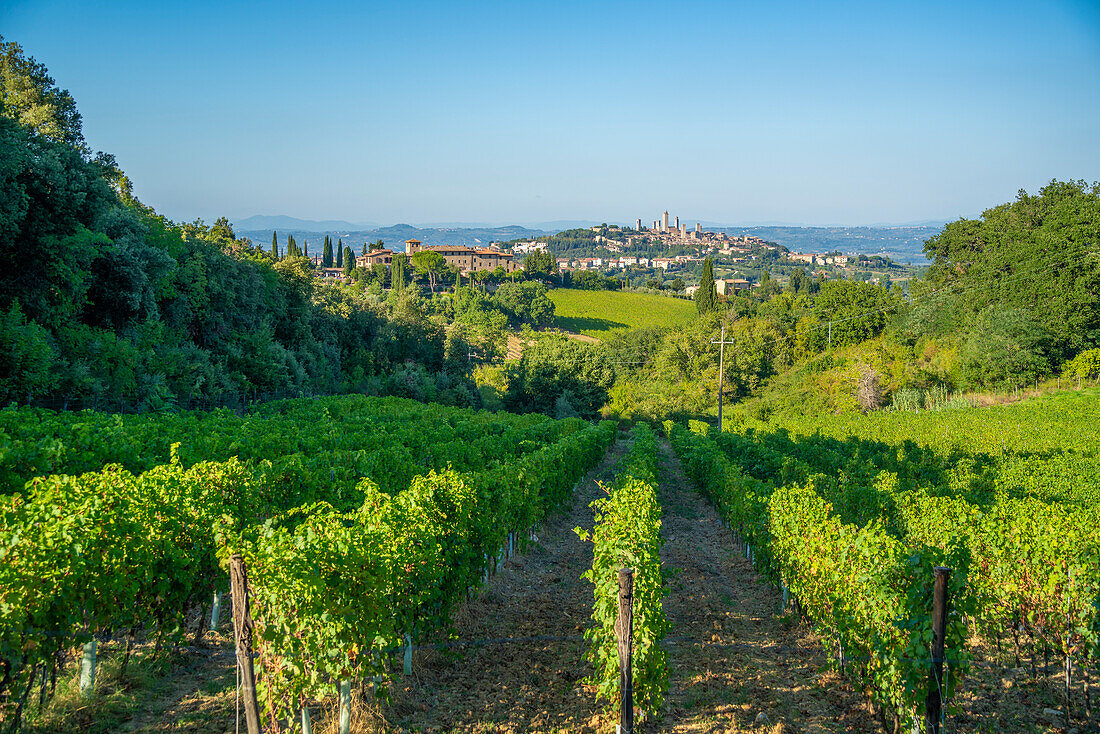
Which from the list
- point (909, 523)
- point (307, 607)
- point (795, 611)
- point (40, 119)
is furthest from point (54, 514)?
point (40, 119)

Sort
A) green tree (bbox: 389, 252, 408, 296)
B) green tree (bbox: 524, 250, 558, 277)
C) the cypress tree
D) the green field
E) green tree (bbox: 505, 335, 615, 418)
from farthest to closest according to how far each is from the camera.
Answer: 1. green tree (bbox: 524, 250, 558, 277)
2. green tree (bbox: 389, 252, 408, 296)
3. the green field
4. the cypress tree
5. green tree (bbox: 505, 335, 615, 418)

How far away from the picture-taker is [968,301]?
5791 cm

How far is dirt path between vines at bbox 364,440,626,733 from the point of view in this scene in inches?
278

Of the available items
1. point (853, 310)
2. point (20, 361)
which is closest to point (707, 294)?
point (853, 310)

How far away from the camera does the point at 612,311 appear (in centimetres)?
10731

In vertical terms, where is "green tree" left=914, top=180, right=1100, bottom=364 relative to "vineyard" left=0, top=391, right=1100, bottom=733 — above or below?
above

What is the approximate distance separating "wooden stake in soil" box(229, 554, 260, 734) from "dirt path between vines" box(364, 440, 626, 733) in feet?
5.02

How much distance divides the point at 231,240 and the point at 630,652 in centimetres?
4833

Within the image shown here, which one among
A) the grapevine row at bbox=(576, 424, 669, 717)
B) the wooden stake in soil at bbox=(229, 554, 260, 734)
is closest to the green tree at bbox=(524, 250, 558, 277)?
the grapevine row at bbox=(576, 424, 669, 717)

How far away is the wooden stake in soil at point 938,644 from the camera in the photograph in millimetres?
6141

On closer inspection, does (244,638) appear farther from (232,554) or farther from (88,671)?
(88,671)

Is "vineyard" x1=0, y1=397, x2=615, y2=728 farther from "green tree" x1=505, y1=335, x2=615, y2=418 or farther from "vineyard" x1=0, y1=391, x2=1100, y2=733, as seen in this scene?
"green tree" x1=505, y1=335, x2=615, y2=418

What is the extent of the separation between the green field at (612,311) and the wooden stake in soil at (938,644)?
85.4 meters

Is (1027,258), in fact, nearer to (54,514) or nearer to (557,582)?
(557,582)
